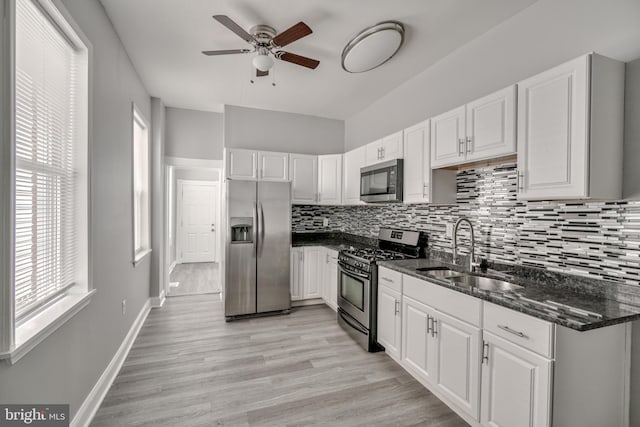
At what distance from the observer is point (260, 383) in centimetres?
229

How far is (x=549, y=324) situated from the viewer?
1.34 metres

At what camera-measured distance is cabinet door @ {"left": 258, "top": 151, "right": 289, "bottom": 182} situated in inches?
155

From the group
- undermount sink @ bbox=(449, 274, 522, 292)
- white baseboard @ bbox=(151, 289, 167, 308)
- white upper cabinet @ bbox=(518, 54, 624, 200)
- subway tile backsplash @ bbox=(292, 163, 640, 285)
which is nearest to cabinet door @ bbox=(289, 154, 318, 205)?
subway tile backsplash @ bbox=(292, 163, 640, 285)

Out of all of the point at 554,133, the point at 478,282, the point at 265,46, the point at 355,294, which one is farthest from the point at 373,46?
the point at 355,294

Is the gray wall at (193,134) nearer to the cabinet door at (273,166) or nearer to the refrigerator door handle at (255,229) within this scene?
the cabinet door at (273,166)

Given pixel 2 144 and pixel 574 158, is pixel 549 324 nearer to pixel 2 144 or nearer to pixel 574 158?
pixel 574 158

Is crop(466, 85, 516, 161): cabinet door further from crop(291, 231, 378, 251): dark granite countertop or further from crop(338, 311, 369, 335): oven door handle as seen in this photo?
crop(291, 231, 378, 251): dark granite countertop

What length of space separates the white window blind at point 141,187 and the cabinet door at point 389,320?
9.25 feet

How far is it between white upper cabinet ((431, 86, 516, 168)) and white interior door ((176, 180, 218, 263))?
6.20m

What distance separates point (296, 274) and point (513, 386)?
283 centimetres

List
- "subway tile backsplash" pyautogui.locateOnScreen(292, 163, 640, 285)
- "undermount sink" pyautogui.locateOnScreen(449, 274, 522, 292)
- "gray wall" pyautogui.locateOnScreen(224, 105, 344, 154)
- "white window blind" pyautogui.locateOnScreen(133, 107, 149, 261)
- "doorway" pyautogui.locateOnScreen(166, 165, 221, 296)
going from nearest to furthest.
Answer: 1. "subway tile backsplash" pyautogui.locateOnScreen(292, 163, 640, 285)
2. "undermount sink" pyautogui.locateOnScreen(449, 274, 522, 292)
3. "white window blind" pyautogui.locateOnScreen(133, 107, 149, 261)
4. "gray wall" pyautogui.locateOnScreen(224, 105, 344, 154)
5. "doorway" pyautogui.locateOnScreen(166, 165, 221, 296)

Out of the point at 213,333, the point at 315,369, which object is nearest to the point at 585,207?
the point at 315,369

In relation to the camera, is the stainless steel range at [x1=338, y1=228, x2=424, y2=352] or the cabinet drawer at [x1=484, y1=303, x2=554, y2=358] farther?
the stainless steel range at [x1=338, y1=228, x2=424, y2=352]

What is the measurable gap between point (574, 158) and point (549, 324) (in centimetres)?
87
